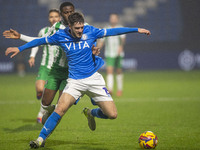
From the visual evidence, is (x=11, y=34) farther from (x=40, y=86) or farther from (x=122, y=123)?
(x=122, y=123)

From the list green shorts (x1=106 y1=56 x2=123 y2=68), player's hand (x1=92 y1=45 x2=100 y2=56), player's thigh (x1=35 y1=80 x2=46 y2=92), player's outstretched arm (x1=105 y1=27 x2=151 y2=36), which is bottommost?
player's thigh (x1=35 y1=80 x2=46 y2=92)

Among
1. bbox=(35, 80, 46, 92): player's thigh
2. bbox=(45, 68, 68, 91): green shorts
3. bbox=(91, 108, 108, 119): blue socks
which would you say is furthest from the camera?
bbox=(35, 80, 46, 92): player's thigh

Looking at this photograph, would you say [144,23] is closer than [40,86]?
No

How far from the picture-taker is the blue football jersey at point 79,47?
622 centimetres

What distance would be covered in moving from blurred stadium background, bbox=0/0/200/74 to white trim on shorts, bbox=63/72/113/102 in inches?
696

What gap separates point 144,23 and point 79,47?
1968 cm

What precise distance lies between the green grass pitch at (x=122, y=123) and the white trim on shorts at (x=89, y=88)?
742 mm

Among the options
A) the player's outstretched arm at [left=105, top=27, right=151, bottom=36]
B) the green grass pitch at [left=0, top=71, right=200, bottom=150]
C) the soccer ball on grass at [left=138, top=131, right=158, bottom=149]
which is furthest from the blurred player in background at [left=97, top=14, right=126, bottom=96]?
the soccer ball on grass at [left=138, top=131, right=158, bottom=149]

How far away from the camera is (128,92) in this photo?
1461 cm

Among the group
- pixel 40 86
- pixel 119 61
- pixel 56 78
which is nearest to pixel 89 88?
pixel 56 78

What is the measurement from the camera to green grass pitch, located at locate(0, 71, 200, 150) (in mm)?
6422

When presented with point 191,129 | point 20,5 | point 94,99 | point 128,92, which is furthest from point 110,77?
point 20,5

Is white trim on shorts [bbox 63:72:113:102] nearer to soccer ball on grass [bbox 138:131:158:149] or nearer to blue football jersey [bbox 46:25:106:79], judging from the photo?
blue football jersey [bbox 46:25:106:79]

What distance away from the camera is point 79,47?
20.5 ft
